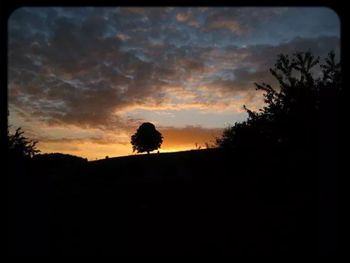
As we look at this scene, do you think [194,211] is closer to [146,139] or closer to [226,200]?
[226,200]

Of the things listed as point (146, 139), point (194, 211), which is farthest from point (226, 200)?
point (146, 139)

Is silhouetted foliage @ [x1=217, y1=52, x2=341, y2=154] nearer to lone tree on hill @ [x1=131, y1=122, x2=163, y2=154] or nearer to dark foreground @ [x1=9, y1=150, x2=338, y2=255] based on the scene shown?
dark foreground @ [x1=9, y1=150, x2=338, y2=255]

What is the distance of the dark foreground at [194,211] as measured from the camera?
23.4 feet

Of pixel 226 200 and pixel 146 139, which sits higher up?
pixel 146 139

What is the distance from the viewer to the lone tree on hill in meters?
72.1

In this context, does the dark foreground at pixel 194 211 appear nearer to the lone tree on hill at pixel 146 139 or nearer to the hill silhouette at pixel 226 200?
the hill silhouette at pixel 226 200

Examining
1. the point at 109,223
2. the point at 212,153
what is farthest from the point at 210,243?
the point at 212,153

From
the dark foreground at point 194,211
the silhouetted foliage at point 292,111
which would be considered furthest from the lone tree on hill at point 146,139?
the silhouetted foliage at point 292,111

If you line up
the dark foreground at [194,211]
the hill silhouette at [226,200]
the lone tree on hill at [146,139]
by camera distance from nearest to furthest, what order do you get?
the dark foreground at [194,211] < the hill silhouette at [226,200] < the lone tree on hill at [146,139]

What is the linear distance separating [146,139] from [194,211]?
54.7 metres

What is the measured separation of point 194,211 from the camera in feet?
58.7

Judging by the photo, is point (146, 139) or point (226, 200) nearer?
point (226, 200)

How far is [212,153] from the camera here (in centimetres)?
3428

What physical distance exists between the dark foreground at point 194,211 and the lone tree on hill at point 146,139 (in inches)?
1728
